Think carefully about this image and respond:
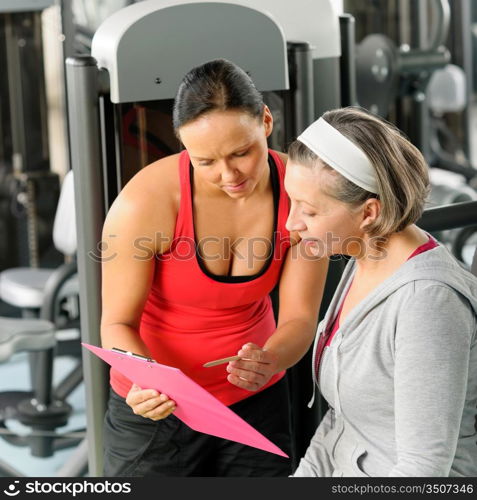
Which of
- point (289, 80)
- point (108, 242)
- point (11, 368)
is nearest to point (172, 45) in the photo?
point (289, 80)

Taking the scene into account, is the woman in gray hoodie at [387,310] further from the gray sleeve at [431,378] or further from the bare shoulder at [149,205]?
the bare shoulder at [149,205]

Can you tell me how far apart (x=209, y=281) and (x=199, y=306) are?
7 centimetres

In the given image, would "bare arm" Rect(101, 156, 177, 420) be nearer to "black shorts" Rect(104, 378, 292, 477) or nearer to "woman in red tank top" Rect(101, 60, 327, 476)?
"woman in red tank top" Rect(101, 60, 327, 476)

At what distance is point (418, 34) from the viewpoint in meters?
5.57

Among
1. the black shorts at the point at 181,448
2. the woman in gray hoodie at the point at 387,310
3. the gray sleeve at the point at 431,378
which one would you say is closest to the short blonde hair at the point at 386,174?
the woman in gray hoodie at the point at 387,310

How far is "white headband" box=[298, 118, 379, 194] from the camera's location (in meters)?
1.32

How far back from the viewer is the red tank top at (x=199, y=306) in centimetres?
164

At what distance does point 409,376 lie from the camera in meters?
1.25

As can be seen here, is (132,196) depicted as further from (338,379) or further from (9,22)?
(9,22)

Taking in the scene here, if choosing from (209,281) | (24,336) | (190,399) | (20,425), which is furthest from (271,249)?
(20,425)

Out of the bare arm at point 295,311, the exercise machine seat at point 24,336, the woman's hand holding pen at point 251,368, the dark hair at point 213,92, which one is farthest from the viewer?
the exercise machine seat at point 24,336

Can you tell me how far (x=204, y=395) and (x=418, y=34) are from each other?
4.58 metres

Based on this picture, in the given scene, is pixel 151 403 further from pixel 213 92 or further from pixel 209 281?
pixel 213 92

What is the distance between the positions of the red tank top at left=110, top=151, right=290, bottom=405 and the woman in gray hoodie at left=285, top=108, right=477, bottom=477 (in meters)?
0.27
